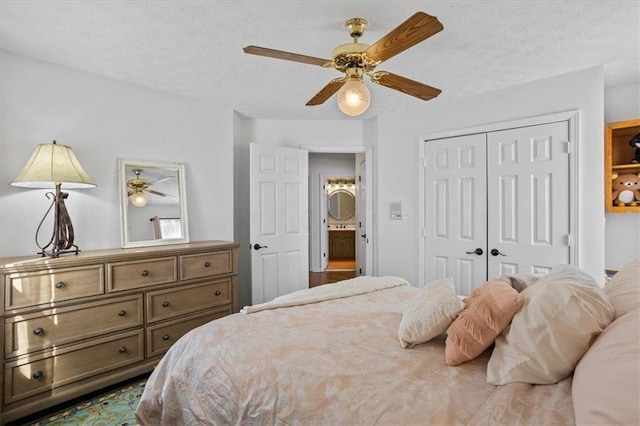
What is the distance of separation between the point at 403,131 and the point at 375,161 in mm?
499

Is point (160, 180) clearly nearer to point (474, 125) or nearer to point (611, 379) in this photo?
point (474, 125)

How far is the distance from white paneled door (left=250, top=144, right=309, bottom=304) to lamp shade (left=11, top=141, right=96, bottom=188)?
1.72 m

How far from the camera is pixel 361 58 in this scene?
1897 mm

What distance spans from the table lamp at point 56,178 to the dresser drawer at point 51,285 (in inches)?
8.3

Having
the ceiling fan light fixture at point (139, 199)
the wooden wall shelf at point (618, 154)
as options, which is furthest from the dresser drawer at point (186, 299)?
the wooden wall shelf at point (618, 154)

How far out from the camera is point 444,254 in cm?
361

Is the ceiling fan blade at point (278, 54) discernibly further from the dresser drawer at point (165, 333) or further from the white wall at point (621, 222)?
the white wall at point (621, 222)

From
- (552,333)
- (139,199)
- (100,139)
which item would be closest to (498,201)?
(552,333)

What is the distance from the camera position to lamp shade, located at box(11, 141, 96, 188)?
2275mm

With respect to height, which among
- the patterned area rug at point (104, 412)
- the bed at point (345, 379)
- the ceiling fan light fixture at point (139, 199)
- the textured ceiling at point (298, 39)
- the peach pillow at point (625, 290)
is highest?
the textured ceiling at point (298, 39)

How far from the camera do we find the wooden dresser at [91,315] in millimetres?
2066

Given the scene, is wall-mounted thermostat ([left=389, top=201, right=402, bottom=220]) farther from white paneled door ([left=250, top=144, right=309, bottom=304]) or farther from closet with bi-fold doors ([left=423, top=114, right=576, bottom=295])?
white paneled door ([left=250, top=144, right=309, bottom=304])

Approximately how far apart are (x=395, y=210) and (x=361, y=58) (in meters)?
2.35

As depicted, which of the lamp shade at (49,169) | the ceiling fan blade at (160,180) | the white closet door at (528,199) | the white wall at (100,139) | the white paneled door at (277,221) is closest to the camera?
the lamp shade at (49,169)
